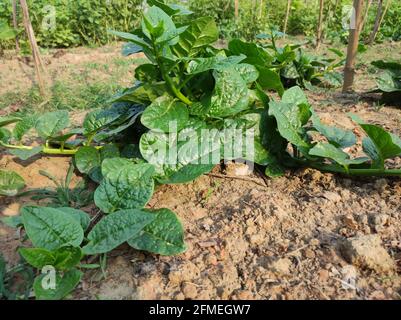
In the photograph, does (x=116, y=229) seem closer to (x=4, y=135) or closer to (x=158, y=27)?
(x=158, y=27)

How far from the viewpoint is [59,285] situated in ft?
3.71

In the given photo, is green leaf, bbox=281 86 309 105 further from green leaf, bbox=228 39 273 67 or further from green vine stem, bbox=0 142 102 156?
green vine stem, bbox=0 142 102 156

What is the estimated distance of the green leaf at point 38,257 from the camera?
3.73 ft

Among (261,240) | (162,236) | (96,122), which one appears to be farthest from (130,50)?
(261,240)

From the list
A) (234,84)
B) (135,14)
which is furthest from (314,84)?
(135,14)

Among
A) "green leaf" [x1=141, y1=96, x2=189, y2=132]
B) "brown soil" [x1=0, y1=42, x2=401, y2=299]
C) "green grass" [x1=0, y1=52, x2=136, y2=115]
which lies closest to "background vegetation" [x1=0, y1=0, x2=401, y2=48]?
"green grass" [x1=0, y1=52, x2=136, y2=115]

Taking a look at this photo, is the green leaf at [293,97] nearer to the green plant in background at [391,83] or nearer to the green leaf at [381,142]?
the green leaf at [381,142]

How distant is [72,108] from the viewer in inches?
125

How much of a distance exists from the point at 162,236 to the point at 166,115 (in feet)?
1.84

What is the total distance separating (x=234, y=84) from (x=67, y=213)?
2.78ft

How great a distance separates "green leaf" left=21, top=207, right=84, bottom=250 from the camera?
47.8 inches

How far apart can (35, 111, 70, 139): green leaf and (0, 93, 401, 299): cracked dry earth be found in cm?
21
